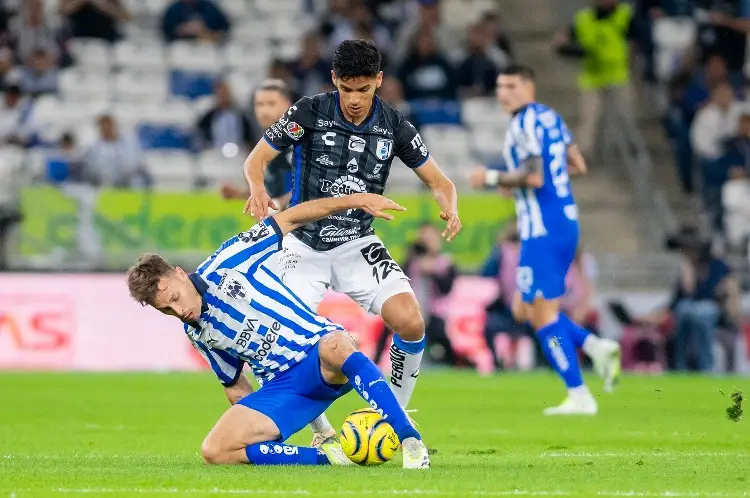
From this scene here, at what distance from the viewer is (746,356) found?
18156 millimetres

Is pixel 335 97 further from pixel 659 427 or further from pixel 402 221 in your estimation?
pixel 402 221

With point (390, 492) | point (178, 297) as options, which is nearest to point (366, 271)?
point (178, 297)

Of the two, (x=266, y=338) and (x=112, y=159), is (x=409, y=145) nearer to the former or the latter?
(x=266, y=338)

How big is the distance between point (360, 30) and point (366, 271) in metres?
12.9

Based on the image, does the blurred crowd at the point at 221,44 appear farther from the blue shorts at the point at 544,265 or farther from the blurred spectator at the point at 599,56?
the blue shorts at the point at 544,265

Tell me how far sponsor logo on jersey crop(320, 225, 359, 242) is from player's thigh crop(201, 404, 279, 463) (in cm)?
188

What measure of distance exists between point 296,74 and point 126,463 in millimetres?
13157

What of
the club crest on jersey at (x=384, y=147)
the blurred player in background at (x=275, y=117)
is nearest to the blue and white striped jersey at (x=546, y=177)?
the blurred player in background at (x=275, y=117)

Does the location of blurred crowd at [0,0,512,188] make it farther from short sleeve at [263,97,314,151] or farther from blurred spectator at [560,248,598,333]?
short sleeve at [263,97,314,151]

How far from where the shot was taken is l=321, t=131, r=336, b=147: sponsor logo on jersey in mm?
9039

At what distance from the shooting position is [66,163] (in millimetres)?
18172

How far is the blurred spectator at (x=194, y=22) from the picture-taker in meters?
22.0

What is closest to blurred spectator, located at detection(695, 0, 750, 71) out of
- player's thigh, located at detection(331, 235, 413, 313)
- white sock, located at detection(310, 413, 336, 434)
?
player's thigh, located at detection(331, 235, 413, 313)

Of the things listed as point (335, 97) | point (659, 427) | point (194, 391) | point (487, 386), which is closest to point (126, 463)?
point (335, 97)
